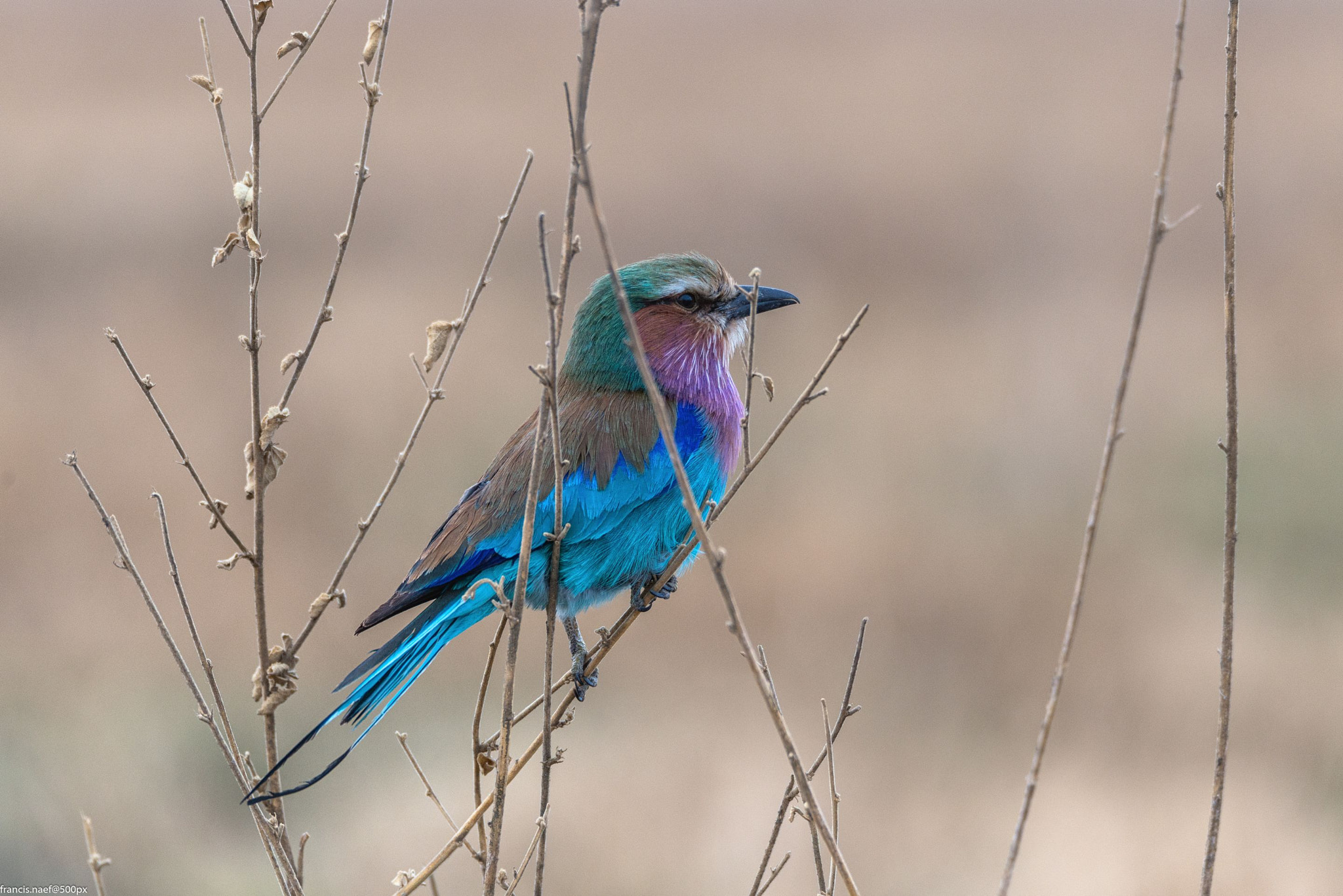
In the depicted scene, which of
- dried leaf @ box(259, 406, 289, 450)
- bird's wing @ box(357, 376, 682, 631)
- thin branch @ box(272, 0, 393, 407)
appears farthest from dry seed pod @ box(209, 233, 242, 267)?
bird's wing @ box(357, 376, 682, 631)

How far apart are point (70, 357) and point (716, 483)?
782 centimetres

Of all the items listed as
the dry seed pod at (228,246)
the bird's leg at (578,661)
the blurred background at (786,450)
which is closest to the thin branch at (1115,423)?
the bird's leg at (578,661)

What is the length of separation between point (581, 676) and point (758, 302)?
1.25 m

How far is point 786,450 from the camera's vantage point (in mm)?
8719

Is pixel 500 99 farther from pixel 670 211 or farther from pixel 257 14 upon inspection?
pixel 257 14

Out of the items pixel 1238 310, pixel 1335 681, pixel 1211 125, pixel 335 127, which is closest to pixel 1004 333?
pixel 1238 310

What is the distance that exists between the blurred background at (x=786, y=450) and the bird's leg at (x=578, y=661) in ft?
8.15

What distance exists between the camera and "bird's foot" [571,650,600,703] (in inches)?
96.8

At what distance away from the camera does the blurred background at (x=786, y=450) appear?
5.51 meters

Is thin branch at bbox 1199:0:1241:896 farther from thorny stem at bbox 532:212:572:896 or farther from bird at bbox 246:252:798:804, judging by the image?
bird at bbox 246:252:798:804

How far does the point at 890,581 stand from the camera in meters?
7.11

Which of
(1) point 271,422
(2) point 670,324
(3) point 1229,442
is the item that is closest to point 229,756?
(1) point 271,422

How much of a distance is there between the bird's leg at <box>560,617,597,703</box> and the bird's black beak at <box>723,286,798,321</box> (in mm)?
1000

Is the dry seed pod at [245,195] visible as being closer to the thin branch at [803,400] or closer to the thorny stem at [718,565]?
the thorny stem at [718,565]
